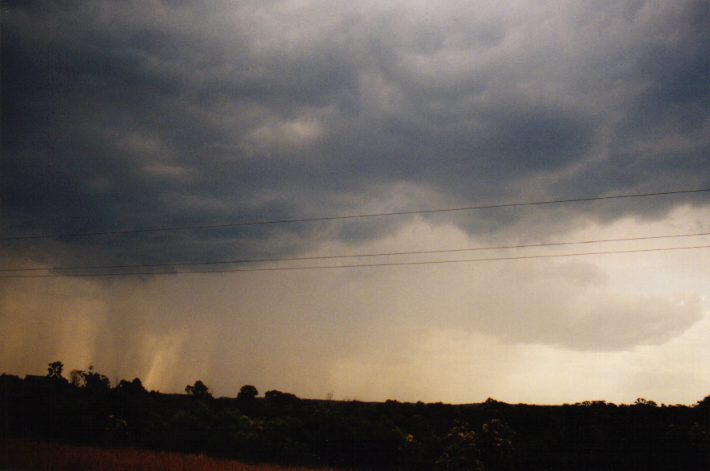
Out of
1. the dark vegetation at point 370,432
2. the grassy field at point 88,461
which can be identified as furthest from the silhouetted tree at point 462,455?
the grassy field at point 88,461

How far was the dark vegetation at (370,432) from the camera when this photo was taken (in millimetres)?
34062

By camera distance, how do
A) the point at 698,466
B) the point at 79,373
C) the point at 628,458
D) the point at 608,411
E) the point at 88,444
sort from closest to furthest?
the point at 698,466 < the point at 628,458 < the point at 88,444 < the point at 608,411 < the point at 79,373

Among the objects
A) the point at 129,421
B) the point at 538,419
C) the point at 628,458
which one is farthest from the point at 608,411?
the point at 129,421

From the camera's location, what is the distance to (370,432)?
130 feet

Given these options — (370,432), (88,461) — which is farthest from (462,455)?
(88,461)

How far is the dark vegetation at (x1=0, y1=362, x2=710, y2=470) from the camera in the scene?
3406 centimetres

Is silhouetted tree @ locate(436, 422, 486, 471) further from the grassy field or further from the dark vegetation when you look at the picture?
the grassy field

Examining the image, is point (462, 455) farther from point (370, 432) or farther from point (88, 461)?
point (88, 461)

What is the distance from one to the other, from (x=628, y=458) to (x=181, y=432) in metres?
33.0

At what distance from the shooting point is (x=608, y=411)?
44.8 meters

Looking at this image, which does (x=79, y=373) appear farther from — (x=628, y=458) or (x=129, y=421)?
(x=628, y=458)

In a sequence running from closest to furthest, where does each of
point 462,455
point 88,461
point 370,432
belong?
point 88,461 → point 462,455 → point 370,432

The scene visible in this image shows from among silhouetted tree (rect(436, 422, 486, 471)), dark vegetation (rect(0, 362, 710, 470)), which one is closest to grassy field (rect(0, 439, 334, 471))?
dark vegetation (rect(0, 362, 710, 470))

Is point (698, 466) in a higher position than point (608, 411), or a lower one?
lower
